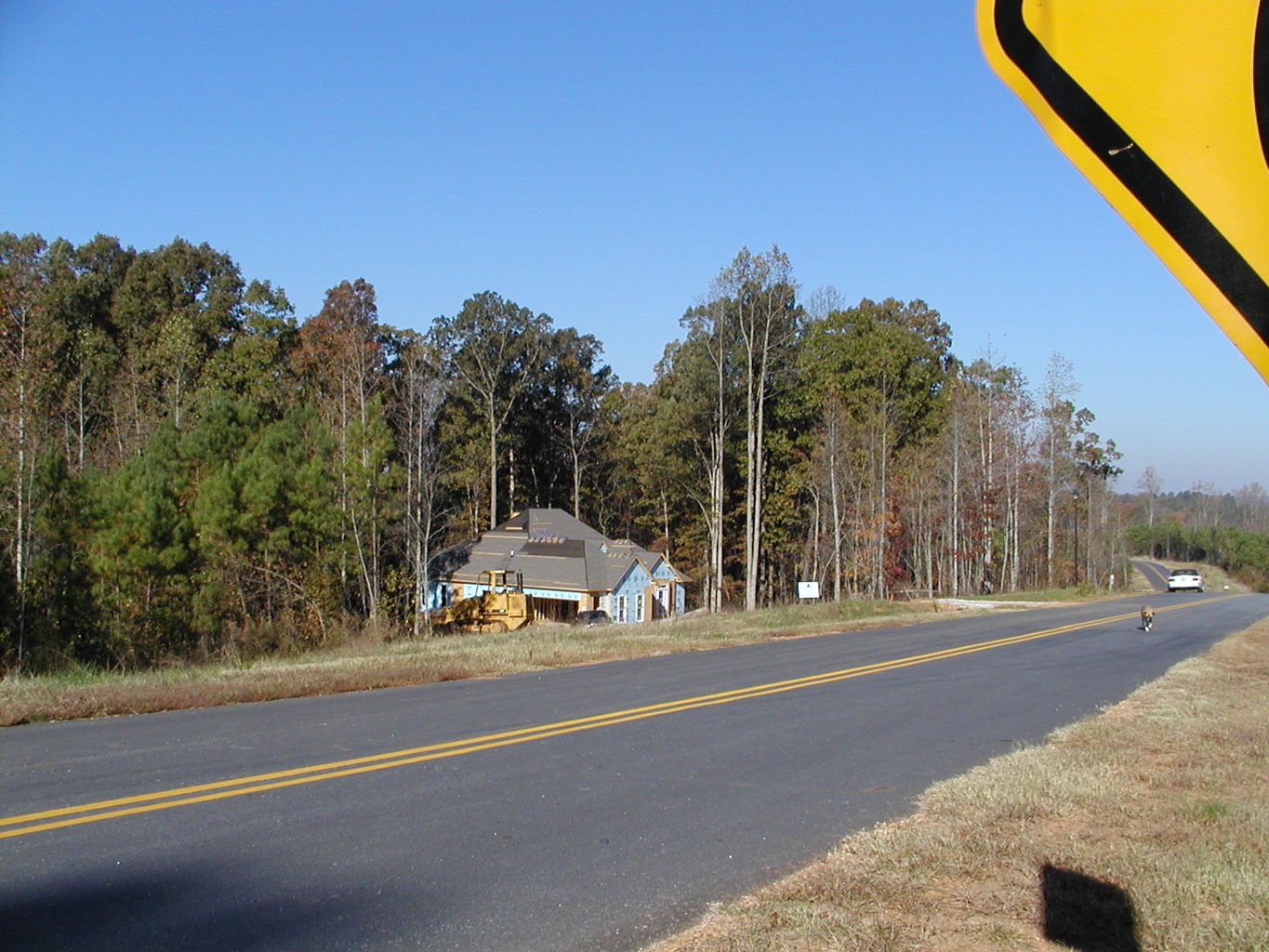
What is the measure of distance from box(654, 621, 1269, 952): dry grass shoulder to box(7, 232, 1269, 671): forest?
53.8ft

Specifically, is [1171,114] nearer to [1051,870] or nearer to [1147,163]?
[1147,163]

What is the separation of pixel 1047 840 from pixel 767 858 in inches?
75.3

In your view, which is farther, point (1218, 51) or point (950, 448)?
point (950, 448)

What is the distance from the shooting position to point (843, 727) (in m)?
11.0

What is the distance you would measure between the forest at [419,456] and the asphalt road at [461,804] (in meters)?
11.2

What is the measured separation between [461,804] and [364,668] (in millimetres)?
8864

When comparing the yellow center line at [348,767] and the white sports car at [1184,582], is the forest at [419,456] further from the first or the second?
the yellow center line at [348,767]

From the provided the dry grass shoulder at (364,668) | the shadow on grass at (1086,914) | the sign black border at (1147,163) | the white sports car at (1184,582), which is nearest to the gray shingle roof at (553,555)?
the dry grass shoulder at (364,668)

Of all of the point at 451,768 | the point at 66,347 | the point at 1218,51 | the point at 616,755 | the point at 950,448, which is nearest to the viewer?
the point at 1218,51

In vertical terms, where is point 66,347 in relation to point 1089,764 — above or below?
above

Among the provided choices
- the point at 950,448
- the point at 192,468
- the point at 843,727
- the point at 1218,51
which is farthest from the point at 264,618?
the point at 950,448

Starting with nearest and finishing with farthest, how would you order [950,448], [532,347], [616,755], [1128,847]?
[1128,847], [616,755], [950,448], [532,347]

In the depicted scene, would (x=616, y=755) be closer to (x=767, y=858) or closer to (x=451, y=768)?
(x=451, y=768)

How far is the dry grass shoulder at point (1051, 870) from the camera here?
15.9ft
